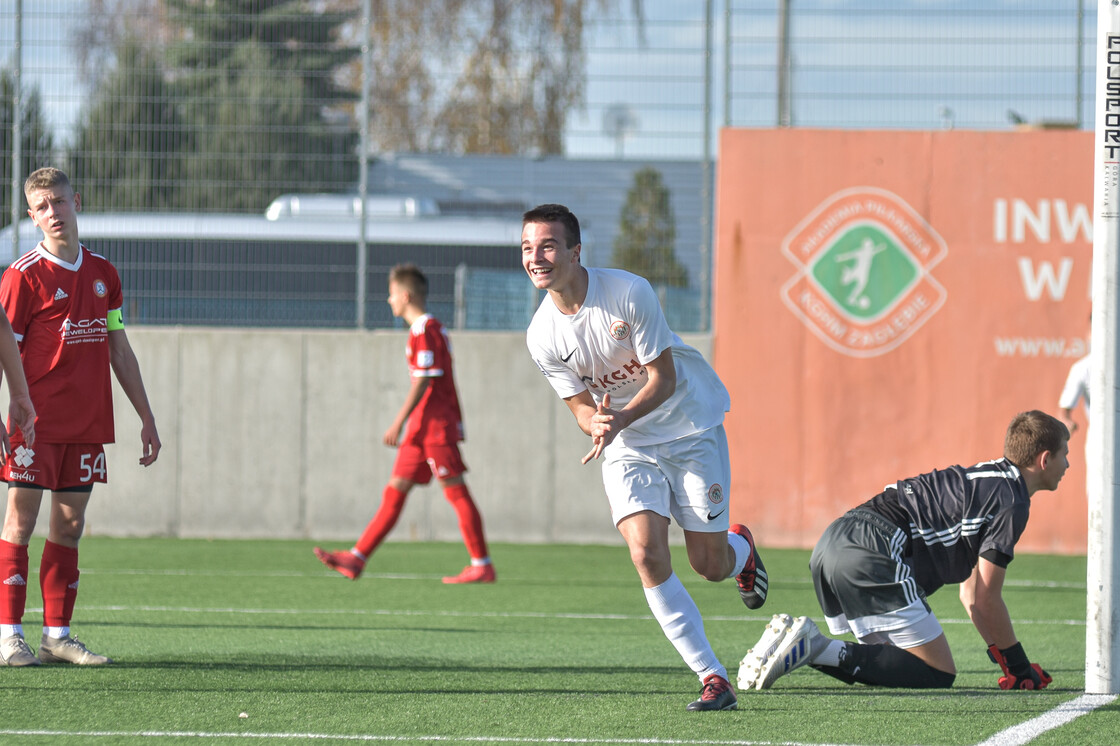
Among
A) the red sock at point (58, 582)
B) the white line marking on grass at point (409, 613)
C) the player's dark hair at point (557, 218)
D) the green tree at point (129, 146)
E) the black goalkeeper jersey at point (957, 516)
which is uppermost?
the green tree at point (129, 146)

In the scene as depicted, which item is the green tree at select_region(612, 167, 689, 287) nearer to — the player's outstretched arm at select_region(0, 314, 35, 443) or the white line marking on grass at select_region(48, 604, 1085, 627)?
the white line marking on grass at select_region(48, 604, 1085, 627)

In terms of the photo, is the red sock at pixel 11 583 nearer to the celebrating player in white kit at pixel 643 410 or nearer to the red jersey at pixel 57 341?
the red jersey at pixel 57 341

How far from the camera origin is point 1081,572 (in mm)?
10359

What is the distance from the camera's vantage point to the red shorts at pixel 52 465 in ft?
18.6

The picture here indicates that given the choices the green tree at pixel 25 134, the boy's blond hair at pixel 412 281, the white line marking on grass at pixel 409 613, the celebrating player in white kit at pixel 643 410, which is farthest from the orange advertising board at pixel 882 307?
the celebrating player in white kit at pixel 643 410

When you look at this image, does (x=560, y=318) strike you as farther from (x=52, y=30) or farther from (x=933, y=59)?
(x=52, y=30)

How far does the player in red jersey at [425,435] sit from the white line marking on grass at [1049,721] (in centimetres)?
473

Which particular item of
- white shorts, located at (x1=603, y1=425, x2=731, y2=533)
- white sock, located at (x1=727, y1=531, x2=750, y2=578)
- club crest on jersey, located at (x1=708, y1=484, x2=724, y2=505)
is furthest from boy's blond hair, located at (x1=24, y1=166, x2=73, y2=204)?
white sock, located at (x1=727, y1=531, x2=750, y2=578)

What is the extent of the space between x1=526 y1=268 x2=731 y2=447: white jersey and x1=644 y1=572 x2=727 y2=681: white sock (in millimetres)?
597

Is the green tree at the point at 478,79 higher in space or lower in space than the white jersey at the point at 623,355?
higher

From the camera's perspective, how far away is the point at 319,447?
11945 millimetres

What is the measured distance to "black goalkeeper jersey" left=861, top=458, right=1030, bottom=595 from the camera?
5.38m

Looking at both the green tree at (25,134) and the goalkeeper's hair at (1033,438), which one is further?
the green tree at (25,134)

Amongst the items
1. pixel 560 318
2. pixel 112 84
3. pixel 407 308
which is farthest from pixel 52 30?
pixel 560 318
